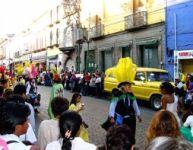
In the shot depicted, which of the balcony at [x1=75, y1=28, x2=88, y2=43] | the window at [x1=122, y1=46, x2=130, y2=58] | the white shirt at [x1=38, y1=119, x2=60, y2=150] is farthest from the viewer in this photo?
the balcony at [x1=75, y1=28, x2=88, y2=43]

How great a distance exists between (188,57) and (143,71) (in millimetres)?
4340

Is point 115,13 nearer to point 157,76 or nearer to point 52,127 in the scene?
point 157,76

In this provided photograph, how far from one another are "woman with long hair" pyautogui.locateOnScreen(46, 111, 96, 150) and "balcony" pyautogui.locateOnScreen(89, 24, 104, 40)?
33082 millimetres

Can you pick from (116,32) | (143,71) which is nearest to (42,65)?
(116,32)

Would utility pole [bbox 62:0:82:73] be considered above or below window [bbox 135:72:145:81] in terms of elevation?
above

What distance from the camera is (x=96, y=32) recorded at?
38438 mm

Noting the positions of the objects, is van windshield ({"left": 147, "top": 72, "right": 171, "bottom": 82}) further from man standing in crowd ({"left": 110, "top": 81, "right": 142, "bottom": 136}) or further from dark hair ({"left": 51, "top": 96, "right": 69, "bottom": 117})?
dark hair ({"left": 51, "top": 96, "right": 69, "bottom": 117})

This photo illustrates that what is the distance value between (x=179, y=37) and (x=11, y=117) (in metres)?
23.0

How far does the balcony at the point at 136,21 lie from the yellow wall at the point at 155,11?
0.36m

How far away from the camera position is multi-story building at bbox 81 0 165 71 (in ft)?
95.5

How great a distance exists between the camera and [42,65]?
192ft

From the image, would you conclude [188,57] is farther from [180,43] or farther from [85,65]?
[85,65]

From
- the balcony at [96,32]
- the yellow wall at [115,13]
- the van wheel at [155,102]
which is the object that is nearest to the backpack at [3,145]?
the van wheel at [155,102]

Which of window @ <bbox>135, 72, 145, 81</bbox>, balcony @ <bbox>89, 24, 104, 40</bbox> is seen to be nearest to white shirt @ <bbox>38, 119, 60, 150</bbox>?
window @ <bbox>135, 72, 145, 81</bbox>
